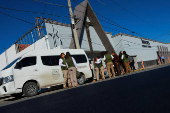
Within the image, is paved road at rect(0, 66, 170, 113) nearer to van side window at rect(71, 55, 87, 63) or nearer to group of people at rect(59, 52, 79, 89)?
group of people at rect(59, 52, 79, 89)

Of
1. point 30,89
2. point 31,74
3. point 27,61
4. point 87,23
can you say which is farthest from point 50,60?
point 87,23

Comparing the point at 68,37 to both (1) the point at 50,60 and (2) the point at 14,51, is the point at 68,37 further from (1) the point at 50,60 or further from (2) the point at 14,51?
(1) the point at 50,60

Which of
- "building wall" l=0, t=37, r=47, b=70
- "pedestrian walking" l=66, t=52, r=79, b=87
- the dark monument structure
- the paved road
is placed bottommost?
the paved road

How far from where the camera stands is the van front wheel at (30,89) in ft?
21.7

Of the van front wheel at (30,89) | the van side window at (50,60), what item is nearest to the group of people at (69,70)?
the van side window at (50,60)

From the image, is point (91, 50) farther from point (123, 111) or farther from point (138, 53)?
point (123, 111)

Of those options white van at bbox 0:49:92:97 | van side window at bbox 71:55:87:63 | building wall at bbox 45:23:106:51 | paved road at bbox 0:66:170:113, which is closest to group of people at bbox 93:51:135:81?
van side window at bbox 71:55:87:63

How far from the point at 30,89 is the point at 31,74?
2.17 ft

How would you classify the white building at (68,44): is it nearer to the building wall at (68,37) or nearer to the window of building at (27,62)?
the building wall at (68,37)

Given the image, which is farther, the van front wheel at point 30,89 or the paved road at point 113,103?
the van front wheel at point 30,89

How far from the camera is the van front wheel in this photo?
6.61 meters

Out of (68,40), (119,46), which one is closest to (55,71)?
(68,40)

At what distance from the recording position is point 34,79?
6996 millimetres

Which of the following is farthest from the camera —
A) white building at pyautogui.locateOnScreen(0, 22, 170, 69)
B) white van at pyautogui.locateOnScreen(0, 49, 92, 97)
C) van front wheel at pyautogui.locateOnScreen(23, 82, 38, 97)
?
white building at pyautogui.locateOnScreen(0, 22, 170, 69)
